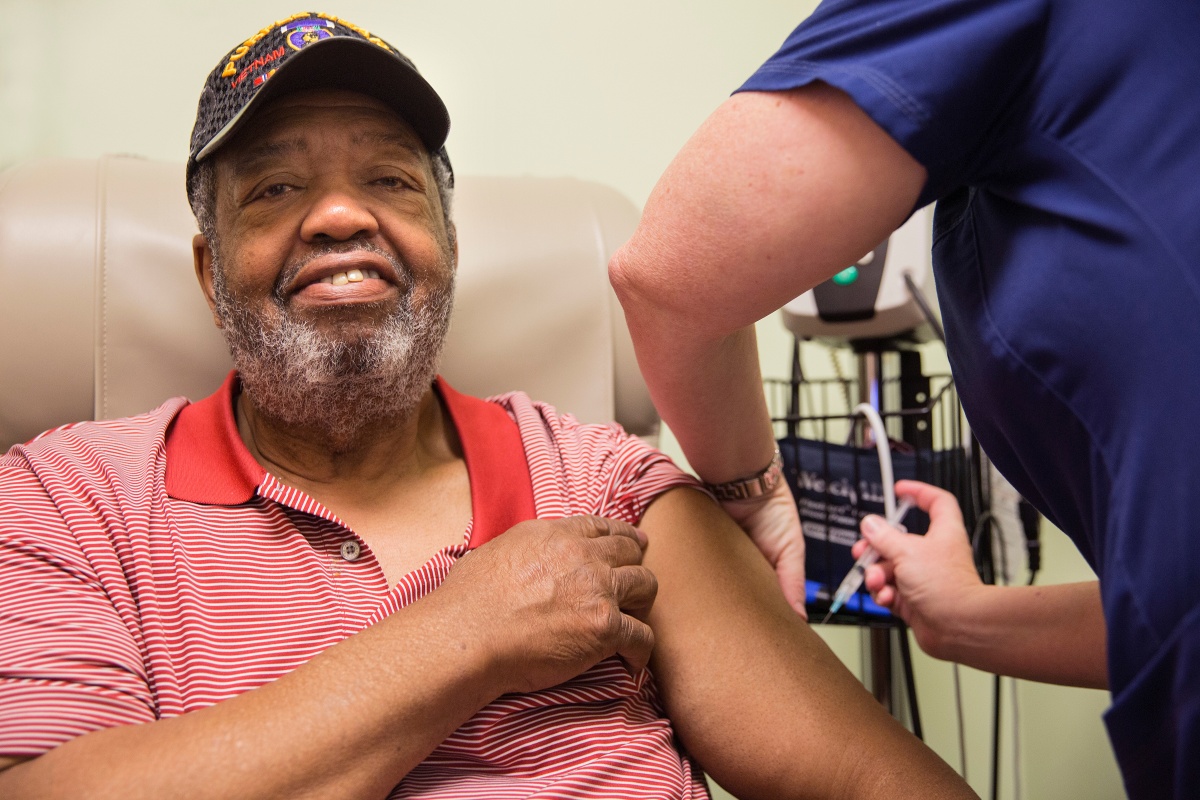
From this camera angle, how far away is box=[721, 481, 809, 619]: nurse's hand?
1.12 meters

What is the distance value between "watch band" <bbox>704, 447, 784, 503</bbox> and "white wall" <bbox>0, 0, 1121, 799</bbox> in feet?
2.55

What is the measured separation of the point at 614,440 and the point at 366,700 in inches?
20.8

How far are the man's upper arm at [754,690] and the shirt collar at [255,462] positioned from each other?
18 cm

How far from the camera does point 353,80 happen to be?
1103mm

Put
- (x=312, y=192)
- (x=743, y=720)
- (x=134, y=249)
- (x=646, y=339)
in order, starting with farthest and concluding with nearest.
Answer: (x=134, y=249)
(x=312, y=192)
(x=743, y=720)
(x=646, y=339)

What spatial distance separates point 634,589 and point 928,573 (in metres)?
0.35

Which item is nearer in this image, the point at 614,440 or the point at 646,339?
the point at 646,339

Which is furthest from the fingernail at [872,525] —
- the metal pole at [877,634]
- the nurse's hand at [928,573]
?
the metal pole at [877,634]

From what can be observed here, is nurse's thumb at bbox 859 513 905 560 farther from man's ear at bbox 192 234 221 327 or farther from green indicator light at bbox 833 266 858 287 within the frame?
man's ear at bbox 192 234 221 327

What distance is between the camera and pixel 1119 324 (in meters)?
0.52

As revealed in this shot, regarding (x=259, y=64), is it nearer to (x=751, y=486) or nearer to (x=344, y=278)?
(x=344, y=278)

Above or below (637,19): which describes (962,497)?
below

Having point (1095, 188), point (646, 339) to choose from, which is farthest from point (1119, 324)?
point (646, 339)

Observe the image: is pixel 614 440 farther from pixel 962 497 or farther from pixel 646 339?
pixel 962 497
